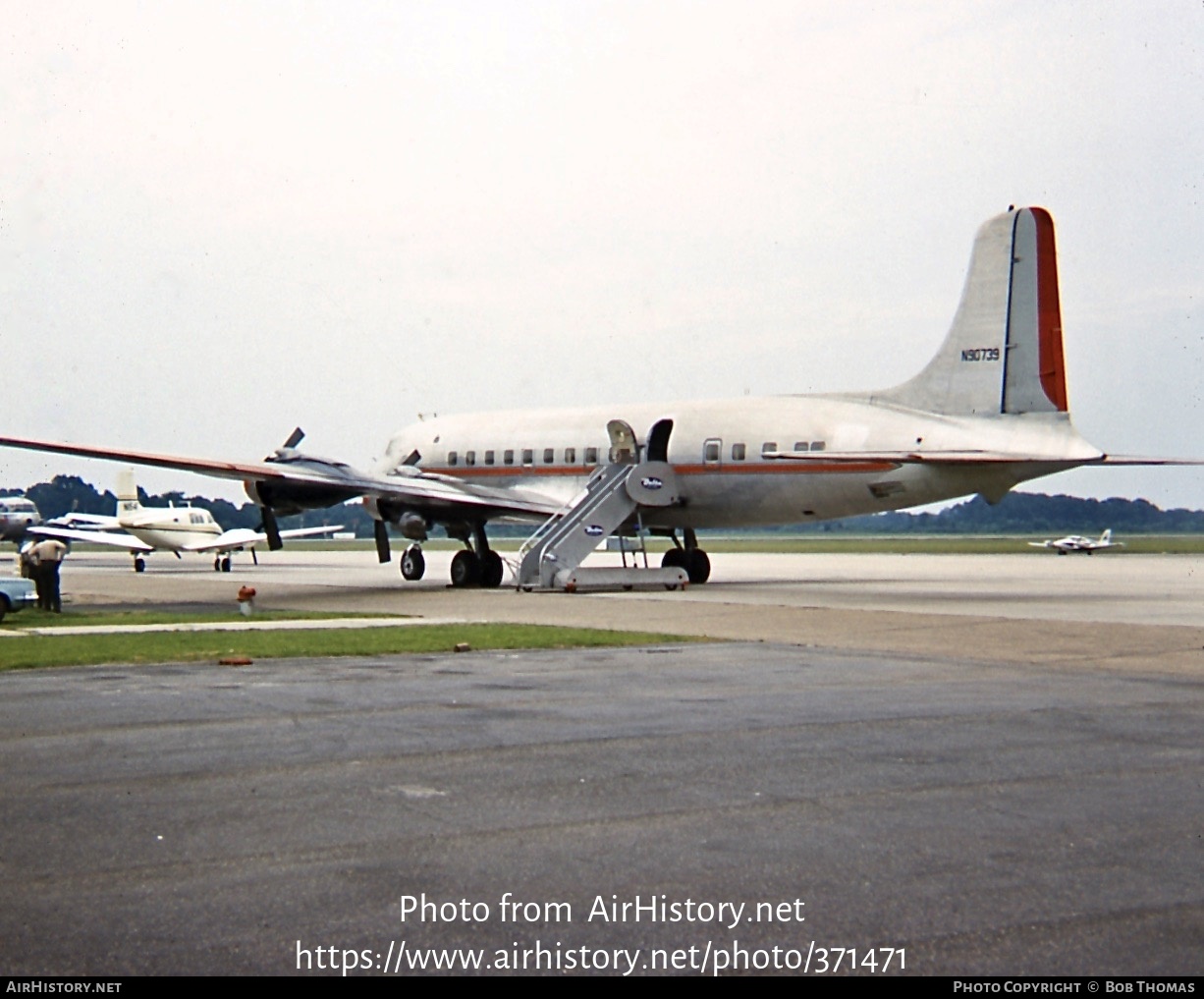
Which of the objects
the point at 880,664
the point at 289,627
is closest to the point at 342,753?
the point at 880,664

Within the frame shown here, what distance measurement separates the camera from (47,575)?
82.9 feet

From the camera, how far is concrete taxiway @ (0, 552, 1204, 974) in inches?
230

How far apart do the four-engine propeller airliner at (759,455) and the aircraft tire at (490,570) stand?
57 millimetres

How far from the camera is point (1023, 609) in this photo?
1038 inches

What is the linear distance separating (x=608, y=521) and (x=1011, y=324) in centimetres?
992

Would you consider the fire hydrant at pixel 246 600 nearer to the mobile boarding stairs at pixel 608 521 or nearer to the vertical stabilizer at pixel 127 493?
the mobile boarding stairs at pixel 608 521

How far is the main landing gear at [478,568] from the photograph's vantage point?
35.9 metres

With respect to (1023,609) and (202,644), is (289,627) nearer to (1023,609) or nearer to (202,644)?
(202,644)

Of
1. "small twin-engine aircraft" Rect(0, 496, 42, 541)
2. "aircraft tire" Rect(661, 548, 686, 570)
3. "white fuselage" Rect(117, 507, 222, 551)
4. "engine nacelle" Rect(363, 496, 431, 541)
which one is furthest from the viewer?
"small twin-engine aircraft" Rect(0, 496, 42, 541)

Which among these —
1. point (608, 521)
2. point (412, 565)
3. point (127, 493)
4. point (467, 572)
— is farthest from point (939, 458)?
point (127, 493)

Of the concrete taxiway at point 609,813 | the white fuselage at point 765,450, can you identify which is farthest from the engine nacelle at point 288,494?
the concrete taxiway at point 609,813

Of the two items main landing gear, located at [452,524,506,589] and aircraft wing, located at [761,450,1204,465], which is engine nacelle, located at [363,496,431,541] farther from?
aircraft wing, located at [761,450,1204,465]

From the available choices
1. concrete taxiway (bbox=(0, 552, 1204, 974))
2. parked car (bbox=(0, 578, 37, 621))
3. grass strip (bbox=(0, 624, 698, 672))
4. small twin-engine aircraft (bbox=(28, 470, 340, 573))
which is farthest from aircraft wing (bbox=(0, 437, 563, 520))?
small twin-engine aircraft (bbox=(28, 470, 340, 573))

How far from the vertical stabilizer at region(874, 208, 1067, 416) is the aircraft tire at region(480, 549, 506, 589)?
470 inches
